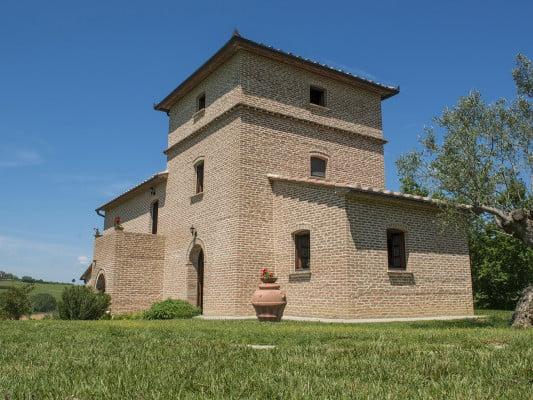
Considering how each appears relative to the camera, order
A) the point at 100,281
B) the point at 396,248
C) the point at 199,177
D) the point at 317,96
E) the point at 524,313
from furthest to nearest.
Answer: the point at 100,281
the point at 317,96
the point at 199,177
the point at 396,248
the point at 524,313

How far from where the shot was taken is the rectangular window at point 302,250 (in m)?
15.0

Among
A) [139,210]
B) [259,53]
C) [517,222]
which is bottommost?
[517,222]

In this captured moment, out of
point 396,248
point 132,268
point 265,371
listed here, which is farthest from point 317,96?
point 265,371

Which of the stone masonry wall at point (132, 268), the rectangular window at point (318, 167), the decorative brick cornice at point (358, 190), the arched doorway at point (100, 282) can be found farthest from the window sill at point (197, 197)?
the arched doorway at point (100, 282)

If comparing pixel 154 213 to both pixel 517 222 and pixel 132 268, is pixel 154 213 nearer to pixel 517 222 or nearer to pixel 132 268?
pixel 132 268

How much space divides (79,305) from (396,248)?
1021 cm

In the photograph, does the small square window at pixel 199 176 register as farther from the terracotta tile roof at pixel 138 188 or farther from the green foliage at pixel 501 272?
the green foliage at pixel 501 272

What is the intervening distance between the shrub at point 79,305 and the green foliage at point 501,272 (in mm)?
17448

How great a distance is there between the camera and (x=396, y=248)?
1487cm

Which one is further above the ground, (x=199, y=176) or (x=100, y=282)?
(x=199, y=176)

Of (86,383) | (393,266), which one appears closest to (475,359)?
(86,383)

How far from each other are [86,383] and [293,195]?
490 inches

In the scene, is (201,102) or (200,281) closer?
(200,281)

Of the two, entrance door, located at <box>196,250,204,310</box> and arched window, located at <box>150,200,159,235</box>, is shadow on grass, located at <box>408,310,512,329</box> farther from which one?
arched window, located at <box>150,200,159,235</box>
